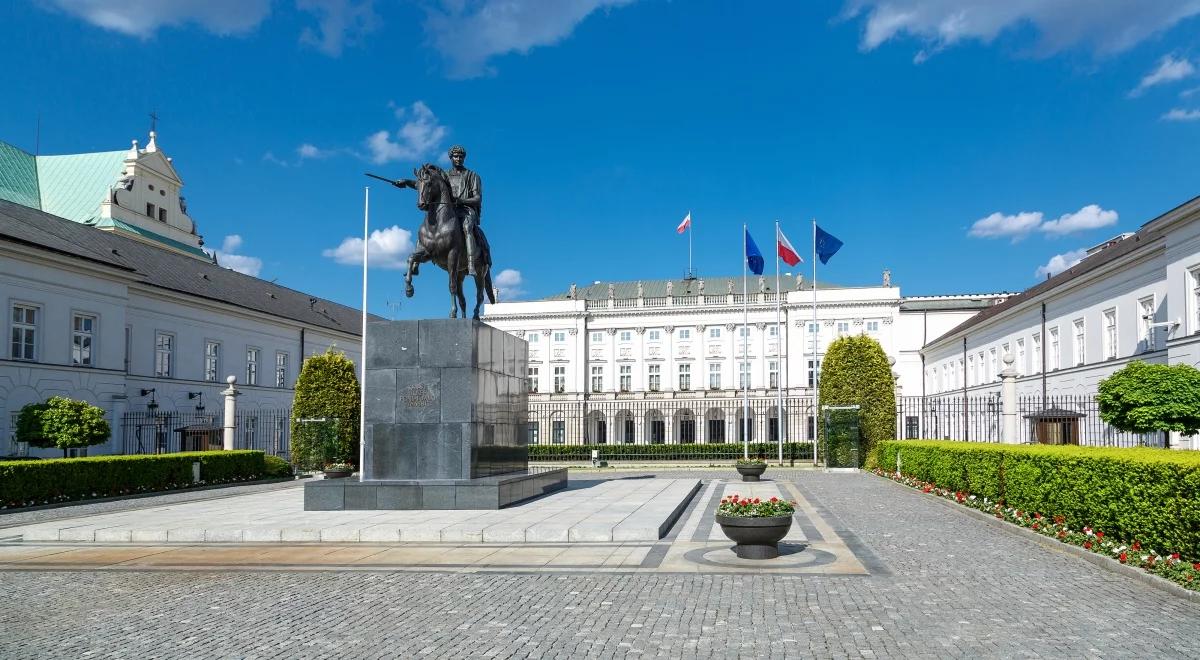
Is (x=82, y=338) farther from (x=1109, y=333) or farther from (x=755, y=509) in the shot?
(x=1109, y=333)

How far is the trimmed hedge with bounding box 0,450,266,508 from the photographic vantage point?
21719 millimetres

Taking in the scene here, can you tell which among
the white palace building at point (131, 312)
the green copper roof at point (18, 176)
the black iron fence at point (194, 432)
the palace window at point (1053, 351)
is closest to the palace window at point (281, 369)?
the white palace building at point (131, 312)

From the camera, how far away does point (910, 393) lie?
78188mm

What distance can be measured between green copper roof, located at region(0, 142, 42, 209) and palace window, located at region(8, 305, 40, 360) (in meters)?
27.0

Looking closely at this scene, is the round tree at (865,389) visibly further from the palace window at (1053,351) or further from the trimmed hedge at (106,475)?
the trimmed hedge at (106,475)

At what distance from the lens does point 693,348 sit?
84.2 meters

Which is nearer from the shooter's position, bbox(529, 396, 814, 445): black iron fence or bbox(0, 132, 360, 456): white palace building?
bbox(0, 132, 360, 456): white palace building

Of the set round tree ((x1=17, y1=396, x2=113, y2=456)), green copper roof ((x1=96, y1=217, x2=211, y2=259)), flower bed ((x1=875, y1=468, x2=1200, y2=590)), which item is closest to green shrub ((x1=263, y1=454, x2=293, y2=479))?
round tree ((x1=17, y1=396, x2=113, y2=456))

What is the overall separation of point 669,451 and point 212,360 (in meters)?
24.2

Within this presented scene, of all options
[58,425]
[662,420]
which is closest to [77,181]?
[58,425]

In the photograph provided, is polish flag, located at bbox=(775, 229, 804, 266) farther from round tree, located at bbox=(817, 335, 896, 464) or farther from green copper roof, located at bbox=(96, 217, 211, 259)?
green copper roof, located at bbox=(96, 217, 211, 259)

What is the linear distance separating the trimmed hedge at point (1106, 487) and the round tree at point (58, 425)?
25.0 m

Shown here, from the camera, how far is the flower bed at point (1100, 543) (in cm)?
995

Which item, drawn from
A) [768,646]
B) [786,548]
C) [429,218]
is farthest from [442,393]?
[768,646]
